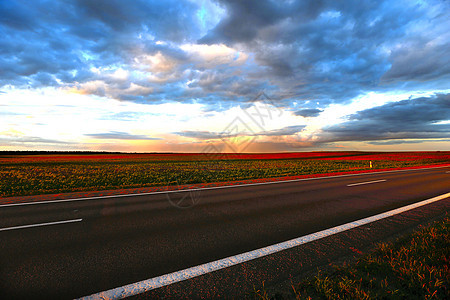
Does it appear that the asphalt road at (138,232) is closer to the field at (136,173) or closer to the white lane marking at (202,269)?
the white lane marking at (202,269)

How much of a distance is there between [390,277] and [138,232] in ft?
16.0

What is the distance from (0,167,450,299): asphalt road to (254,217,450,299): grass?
56.8 inches

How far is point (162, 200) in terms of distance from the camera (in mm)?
8375

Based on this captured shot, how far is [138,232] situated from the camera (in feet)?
16.6

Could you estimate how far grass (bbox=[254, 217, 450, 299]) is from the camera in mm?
2740

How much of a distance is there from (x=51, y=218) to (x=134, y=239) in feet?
11.2

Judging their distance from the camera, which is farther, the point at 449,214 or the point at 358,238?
the point at 449,214

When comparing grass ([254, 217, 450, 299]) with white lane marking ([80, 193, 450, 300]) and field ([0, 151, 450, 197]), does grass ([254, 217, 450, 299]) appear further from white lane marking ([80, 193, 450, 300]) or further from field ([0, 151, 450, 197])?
field ([0, 151, 450, 197])

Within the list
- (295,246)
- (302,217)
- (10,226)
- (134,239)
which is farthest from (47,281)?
(302,217)

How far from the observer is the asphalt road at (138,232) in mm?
3307

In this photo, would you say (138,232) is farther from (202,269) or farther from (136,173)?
(136,173)

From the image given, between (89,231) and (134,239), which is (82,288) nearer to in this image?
(134,239)

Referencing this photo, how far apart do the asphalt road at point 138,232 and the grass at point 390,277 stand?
144 centimetres

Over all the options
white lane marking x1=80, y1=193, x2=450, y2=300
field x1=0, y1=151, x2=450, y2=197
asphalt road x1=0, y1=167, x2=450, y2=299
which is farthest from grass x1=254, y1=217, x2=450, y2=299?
field x1=0, y1=151, x2=450, y2=197
